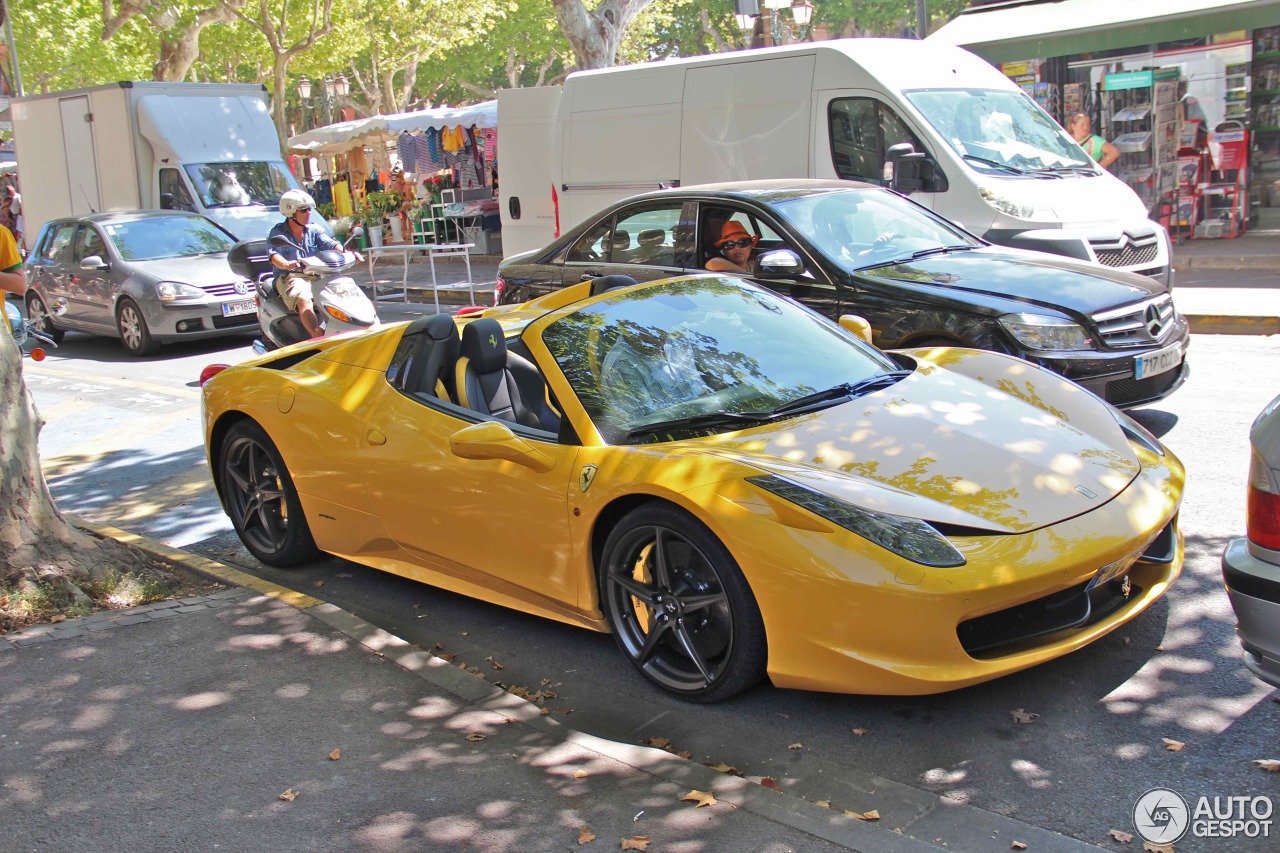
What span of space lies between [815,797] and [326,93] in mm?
55179

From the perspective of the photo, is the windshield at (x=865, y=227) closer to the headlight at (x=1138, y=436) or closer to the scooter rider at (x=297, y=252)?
the headlight at (x=1138, y=436)

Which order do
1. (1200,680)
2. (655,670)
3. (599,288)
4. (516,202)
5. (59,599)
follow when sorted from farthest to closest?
1. (516,202)
2. (599,288)
3. (59,599)
4. (655,670)
5. (1200,680)

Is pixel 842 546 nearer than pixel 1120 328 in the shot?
Yes

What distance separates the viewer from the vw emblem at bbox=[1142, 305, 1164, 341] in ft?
22.0

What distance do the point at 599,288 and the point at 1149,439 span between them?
8.09 ft

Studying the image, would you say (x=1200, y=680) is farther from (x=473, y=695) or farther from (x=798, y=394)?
(x=473, y=695)

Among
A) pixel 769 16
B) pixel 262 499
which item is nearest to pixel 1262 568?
pixel 262 499

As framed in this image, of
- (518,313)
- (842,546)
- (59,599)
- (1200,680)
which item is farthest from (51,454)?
(1200,680)

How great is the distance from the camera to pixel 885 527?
3.62m

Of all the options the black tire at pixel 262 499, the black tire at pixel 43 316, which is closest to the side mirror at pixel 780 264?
the black tire at pixel 262 499

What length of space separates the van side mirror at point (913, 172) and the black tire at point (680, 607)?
6832 millimetres

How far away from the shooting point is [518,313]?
570cm

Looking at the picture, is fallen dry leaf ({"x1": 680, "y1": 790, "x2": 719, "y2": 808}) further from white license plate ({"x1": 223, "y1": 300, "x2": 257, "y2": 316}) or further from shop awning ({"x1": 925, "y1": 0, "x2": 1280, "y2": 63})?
shop awning ({"x1": 925, "y1": 0, "x2": 1280, "y2": 63})

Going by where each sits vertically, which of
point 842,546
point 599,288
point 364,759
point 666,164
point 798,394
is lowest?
point 364,759
